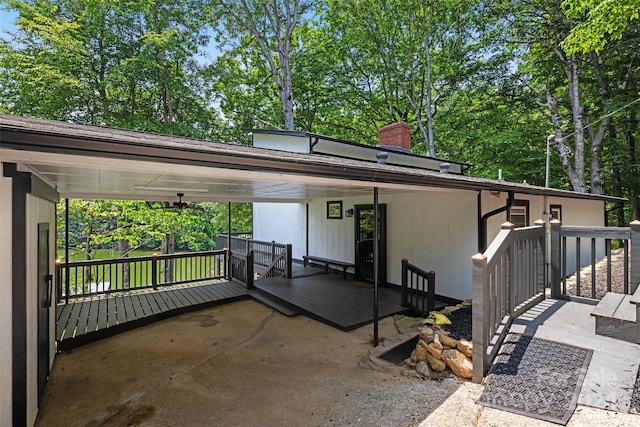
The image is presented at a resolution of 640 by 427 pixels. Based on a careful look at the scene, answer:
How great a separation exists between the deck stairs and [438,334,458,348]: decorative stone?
143 centimetres

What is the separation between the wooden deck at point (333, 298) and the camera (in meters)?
5.69

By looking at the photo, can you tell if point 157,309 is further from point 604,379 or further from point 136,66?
point 136,66

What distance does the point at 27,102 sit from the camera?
1136 centimetres

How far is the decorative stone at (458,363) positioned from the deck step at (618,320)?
1372 millimetres

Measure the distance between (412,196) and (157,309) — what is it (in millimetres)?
6073

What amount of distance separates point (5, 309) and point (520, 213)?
342 inches

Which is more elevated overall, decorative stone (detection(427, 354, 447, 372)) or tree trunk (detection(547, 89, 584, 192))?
tree trunk (detection(547, 89, 584, 192))

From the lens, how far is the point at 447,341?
3.82m

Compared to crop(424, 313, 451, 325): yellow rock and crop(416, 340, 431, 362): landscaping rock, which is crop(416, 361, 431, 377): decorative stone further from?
crop(424, 313, 451, 325): yellow rock

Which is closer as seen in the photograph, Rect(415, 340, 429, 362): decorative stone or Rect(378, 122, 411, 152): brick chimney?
Rect(415, 340, 429, 362): decorative stone

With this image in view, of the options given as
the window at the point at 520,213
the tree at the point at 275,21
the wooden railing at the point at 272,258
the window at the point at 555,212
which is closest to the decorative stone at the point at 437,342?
the window at the point at 520,213

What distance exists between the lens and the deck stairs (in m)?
3.05

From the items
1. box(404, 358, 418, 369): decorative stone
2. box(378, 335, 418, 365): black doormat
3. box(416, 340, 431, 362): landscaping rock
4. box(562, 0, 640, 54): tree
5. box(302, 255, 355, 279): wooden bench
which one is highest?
box(562, 0, 640, 54): tree

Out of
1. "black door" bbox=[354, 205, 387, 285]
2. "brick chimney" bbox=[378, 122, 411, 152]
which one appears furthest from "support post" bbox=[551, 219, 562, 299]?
"brick chimney" bbox=[378, 122, 411, 152]
